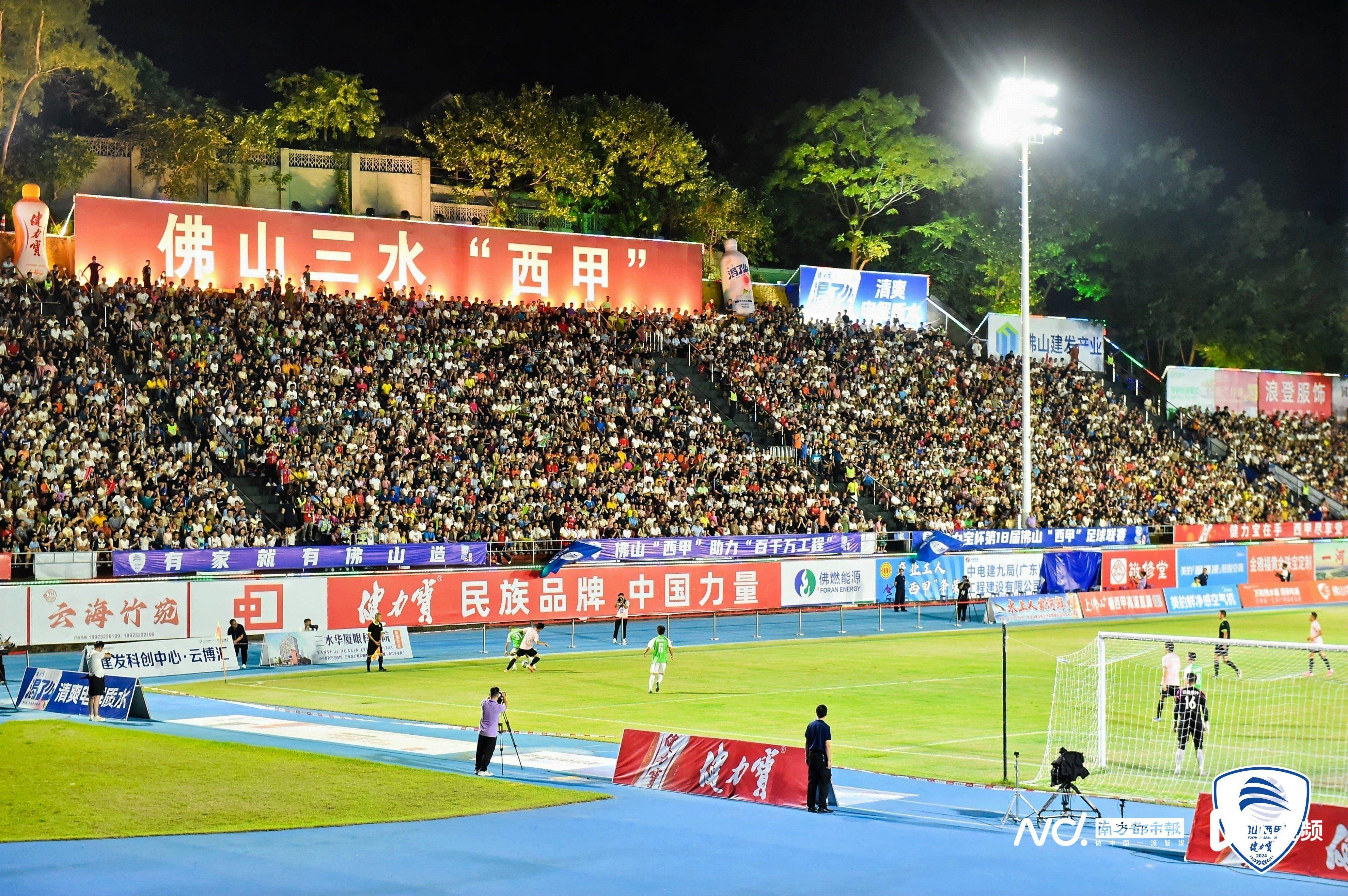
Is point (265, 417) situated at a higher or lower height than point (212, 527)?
higher

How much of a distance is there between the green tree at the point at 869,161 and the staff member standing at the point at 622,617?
131 feet

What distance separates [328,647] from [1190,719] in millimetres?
24341

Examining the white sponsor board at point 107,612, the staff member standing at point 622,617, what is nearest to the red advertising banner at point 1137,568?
the staff member standing at point 622,617

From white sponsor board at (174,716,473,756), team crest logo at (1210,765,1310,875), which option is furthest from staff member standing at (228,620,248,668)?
team crest logo at (1210,765,1310,875)

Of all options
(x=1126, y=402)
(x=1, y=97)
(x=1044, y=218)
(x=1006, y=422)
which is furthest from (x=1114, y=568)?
(x=1, y=97)

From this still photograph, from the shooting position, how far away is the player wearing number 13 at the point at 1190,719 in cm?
2327

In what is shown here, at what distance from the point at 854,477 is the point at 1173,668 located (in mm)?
31768

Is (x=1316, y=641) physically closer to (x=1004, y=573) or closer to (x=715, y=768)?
(x=715, y=768)

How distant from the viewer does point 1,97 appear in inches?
2250

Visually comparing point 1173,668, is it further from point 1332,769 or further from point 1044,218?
point 1044,218

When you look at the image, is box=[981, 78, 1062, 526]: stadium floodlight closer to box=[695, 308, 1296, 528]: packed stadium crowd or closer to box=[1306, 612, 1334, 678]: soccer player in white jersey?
box=[695, 308, 1296, 528]: packed stadium crowd

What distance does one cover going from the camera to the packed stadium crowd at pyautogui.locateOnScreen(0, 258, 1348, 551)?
41.2 meters

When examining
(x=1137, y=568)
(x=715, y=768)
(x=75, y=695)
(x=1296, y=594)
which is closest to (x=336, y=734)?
(x=75, y=695)

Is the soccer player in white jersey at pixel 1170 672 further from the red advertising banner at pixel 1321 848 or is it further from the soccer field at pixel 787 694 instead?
the red advertising banner at pixel 1321 848
